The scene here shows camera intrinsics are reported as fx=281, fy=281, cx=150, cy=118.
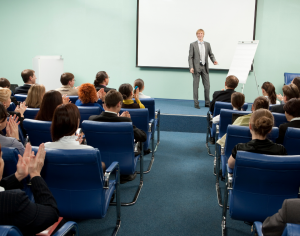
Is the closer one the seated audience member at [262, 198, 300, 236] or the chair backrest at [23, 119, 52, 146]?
the seated audience member at [262, 198, 300, 236]

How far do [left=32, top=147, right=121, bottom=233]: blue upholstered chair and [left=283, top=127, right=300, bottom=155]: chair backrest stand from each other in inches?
61.6

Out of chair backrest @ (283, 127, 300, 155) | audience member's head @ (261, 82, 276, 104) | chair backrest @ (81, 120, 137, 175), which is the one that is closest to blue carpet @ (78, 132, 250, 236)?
chair backrest @ (81, 120, 137, 175)

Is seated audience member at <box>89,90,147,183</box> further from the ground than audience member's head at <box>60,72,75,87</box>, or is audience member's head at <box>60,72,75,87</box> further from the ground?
audience member's head at <box>60,72,75,87</box>

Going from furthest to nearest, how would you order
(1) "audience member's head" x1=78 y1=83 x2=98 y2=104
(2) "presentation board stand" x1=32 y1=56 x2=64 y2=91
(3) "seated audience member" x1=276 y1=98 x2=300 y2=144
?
1. (2) "presentation board stand" x1=32 y1=56 x2=64 y2=91
2. (1) "audience member's head" x1=78 y1=83 x2=98 y2=104
3. (3) "seated audience member" x1=276 y1=98 x2=300 y2=144

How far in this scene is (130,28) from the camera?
24.5ft

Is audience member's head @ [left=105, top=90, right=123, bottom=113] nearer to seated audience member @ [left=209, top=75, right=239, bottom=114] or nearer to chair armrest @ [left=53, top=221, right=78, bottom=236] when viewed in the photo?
chair armrest @ [left=53, top=221, right=78, bottom=236]

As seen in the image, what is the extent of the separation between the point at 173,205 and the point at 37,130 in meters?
1.51

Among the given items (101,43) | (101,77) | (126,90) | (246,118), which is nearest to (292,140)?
(246,118)

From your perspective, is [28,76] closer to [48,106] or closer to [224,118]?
[48,106]

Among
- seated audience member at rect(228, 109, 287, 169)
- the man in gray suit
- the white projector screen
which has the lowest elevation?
seated audience member at rect(228, 109, 287, 169)

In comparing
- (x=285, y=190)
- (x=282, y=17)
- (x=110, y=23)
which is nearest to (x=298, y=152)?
(x=285, y=190)

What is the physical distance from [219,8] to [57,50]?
448 centimetres

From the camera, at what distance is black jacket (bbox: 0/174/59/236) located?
3.66ft

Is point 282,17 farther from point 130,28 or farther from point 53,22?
point 53,22
